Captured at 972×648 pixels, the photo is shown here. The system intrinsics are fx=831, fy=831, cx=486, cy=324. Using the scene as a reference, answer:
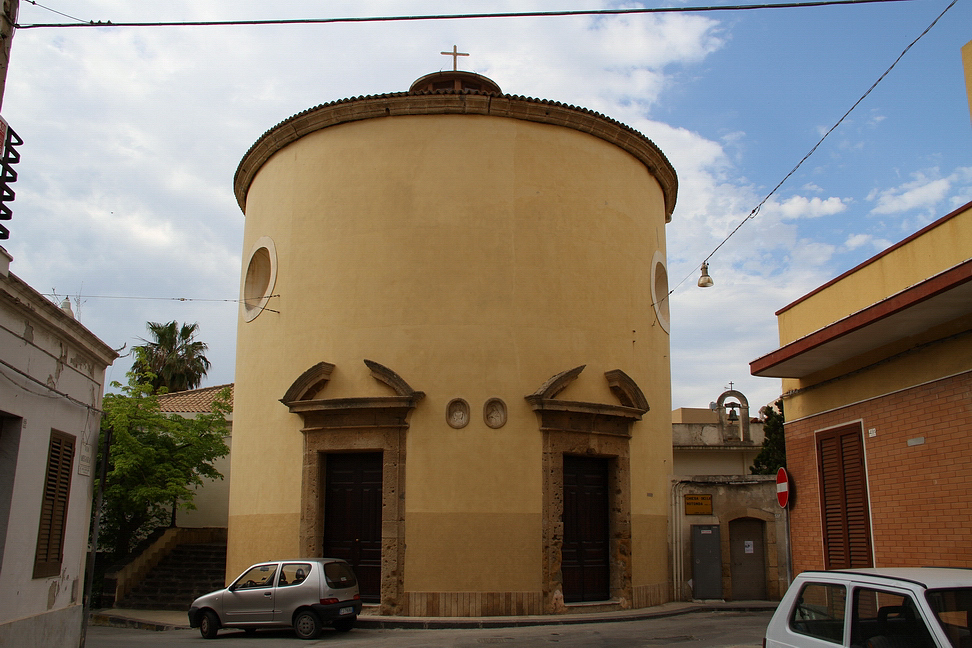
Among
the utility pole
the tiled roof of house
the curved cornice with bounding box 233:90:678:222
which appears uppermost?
the curved cornice with bounding box 233:90:678:222

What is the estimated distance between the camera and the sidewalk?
1298 cm

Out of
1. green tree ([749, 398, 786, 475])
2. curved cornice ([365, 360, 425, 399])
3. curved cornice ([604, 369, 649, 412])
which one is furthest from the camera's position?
green tree ([749, 398, 786, 475])

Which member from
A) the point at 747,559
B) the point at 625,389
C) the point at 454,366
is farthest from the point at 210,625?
the point at 747,559

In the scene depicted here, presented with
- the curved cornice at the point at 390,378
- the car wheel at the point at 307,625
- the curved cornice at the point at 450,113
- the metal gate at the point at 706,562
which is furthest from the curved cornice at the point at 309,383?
the metal gate at the point at 706,562

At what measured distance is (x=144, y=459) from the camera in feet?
62.9

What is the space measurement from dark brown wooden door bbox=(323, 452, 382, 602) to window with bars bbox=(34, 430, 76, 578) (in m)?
5.57

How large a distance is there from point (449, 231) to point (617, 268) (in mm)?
3452

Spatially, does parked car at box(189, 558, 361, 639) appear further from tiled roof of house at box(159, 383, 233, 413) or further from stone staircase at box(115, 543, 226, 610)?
tiled roof of house at box(159, 383, 233, 413)

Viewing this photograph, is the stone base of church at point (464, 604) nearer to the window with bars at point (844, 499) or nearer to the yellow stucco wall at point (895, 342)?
the window with bars at point (844, 499)

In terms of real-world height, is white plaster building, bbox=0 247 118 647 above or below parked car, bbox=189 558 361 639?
above

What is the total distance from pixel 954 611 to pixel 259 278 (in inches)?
578

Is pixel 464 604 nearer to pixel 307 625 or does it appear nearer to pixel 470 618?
pixel 470 618

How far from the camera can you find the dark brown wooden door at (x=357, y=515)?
14.2 m

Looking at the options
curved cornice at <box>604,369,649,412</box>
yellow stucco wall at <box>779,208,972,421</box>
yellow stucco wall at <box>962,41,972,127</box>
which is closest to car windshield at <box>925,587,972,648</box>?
yellow stucco wall at <box>779,208,972,421</box>
